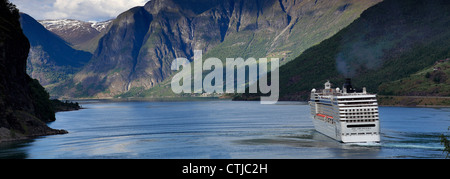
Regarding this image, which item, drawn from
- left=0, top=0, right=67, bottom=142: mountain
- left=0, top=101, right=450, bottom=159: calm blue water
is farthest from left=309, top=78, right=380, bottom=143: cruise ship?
left=0, top=0, right=67, bottom=142: mountain

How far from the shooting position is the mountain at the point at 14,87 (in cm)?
11288

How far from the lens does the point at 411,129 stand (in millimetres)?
126875

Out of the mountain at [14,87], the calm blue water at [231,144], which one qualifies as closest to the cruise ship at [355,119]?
the calm blue water at [231,144]

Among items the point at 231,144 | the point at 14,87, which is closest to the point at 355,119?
the point at 231,144

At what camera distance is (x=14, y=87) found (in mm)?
130500

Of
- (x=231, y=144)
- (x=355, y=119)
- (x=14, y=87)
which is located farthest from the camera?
(x=14, y=87)

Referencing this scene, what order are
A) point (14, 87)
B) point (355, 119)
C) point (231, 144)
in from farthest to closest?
point (14, 87), point (231, 144), point (355, 119)

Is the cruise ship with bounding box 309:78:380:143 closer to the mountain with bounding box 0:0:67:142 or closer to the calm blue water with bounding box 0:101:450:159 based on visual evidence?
the calm blue water with bounding box 0:101:450:159

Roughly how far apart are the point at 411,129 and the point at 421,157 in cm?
4769

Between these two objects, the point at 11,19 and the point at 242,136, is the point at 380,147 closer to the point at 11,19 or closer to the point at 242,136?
the point at 242,136

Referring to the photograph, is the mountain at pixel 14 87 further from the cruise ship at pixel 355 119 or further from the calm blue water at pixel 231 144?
the cruise ship at pixel 355 119

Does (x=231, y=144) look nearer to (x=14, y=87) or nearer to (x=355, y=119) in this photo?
(x=355, y=119)

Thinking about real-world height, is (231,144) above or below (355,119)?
below

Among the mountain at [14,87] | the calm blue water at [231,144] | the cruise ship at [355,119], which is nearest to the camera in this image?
the calm blue water at [231,144]
